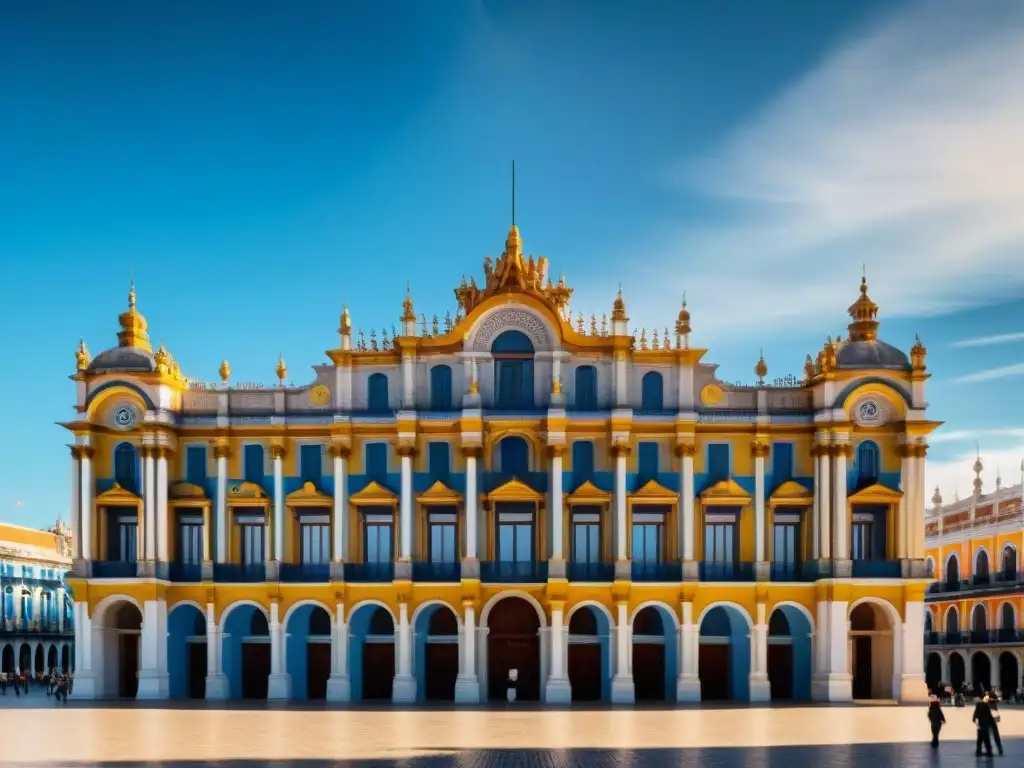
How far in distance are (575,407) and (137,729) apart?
24605 millimetres

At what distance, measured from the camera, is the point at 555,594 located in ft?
171

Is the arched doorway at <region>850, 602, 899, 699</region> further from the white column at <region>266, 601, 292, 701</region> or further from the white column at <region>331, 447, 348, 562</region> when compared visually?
the white column at <region>266, 601, 292, 701</region>

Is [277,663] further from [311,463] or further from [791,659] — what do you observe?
[791,659]

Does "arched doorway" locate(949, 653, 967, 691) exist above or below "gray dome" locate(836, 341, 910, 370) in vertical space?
below

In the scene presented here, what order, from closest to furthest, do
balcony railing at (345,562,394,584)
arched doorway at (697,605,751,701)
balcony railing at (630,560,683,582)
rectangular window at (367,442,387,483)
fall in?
1. balcony railing at (630,560,683,582)
2. balcony railing at (345,562,394,584)
3. arched doorway at (697,605,751,701)
4. rectangular window at (367,442,387,483)

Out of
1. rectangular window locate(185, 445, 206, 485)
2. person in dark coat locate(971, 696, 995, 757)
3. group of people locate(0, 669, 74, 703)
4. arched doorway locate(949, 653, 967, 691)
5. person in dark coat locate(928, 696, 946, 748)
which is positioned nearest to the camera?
person in dark coat locate(971, 696, 995, 757)

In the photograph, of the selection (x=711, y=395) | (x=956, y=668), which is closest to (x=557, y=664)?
(x=711, y=395)

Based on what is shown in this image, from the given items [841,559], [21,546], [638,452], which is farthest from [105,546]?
[21,546]

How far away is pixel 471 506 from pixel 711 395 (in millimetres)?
12657

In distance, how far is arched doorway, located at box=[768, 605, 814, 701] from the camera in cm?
5434

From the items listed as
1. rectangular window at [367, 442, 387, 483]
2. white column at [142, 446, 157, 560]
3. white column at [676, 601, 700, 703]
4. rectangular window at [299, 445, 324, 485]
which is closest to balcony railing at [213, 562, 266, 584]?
white column at [142, 446, 157, 560]

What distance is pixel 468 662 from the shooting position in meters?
52.2

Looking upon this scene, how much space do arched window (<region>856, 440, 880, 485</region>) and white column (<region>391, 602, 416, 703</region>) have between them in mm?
22111

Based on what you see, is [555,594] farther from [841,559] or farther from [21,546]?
[21,546]
